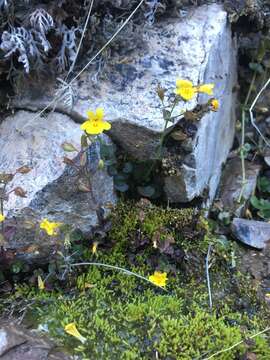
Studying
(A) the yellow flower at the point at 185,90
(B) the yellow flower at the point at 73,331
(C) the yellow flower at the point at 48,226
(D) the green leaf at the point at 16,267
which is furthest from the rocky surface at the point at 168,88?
(B) the yellow flower at the point at 73,331

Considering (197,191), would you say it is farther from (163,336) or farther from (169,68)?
(163,336)

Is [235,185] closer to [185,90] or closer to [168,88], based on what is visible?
[168,88]

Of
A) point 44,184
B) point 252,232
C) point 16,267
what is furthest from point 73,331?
point 252,232

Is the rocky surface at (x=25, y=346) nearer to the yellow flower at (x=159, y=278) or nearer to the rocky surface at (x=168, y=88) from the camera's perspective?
the yellow flower at (x=159, y=278)

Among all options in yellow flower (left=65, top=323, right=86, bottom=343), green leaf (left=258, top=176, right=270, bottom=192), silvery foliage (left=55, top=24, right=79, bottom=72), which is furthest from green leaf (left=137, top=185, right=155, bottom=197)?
green leaf (left=258, top=176, right=270, bottom=192)

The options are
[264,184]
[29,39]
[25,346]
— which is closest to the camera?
[25,346]

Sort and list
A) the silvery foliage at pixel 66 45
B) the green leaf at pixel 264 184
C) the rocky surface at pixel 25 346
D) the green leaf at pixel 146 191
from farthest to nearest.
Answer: the green leaf at pixel 264 184 < the green leaf at pixel 146 191 < the silvery foliage at pixel 66 45 < the rocky surface at pixel 25 346
